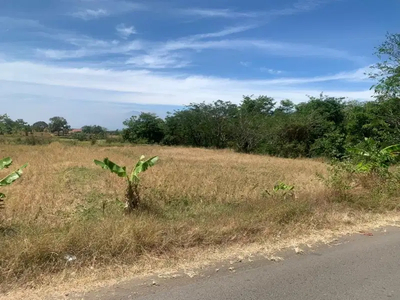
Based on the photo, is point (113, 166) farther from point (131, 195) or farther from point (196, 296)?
point (196, 296)

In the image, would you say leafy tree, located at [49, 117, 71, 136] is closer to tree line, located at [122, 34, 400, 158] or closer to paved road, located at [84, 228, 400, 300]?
tree line, located at [122, 34, 400, 158]

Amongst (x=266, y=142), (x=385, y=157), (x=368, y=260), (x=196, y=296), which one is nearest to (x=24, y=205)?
(x=196, y=296)

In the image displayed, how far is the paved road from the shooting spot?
2896mm

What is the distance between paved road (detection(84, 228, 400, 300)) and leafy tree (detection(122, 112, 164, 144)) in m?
42.7

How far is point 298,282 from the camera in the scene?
3.17 m

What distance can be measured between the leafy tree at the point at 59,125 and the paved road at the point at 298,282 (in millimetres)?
76556

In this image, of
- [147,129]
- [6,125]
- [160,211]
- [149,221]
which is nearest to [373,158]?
[160,211]

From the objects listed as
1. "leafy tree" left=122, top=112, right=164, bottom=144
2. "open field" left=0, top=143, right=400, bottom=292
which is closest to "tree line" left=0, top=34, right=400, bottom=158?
"leafy tree" left=122, top=112, right=164, bottom=144

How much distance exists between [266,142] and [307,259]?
99.6 ft

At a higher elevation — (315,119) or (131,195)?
(315,119)

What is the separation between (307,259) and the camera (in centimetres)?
376

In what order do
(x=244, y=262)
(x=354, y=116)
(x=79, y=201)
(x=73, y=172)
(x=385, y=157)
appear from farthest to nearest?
(x=354, y=116) → (x=73, y=172) → (x=385, y=157) → (x=79, y=201) → (x=244, y=262)

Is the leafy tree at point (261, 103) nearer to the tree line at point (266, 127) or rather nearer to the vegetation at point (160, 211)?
the tree line at point (266, 127)

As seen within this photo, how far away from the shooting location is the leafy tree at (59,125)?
240 feet
